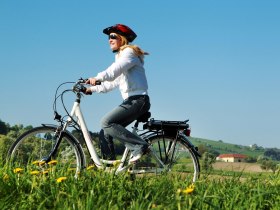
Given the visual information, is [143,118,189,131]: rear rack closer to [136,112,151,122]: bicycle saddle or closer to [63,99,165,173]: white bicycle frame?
[136,112,151,122]: bicycle saddle

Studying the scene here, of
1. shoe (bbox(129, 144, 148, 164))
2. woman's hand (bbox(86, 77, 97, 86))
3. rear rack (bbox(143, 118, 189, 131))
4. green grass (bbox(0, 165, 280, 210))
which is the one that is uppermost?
woman's hand (bbox(86, 77, 97, 86))

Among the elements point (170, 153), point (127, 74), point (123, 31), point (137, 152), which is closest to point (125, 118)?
point (137, 152)

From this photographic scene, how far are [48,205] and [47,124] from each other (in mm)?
2696

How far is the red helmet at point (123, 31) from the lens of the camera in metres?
7.57

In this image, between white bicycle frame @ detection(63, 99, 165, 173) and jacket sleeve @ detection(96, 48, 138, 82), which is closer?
jacket sleeve @ detection(96, 48, 138, 82)

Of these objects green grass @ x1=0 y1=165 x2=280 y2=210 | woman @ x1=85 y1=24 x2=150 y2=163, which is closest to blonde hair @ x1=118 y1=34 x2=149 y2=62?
woman @ x1=85 y1=24 x2=150 y2=163

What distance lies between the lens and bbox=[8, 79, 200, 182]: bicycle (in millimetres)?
7582

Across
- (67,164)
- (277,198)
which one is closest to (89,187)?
(67,164)

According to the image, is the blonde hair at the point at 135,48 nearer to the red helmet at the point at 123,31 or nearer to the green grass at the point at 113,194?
the red helmet at the point at 123,31

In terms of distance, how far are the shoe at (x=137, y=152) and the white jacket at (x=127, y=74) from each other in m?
0.72

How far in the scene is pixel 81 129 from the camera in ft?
25.7

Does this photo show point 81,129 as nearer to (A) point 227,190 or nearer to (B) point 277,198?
(A) point 227,190

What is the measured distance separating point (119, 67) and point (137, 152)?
1218 mm

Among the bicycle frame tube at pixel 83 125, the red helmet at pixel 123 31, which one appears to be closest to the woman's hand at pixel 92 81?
the bicycle frame tube at pixel 83 125
